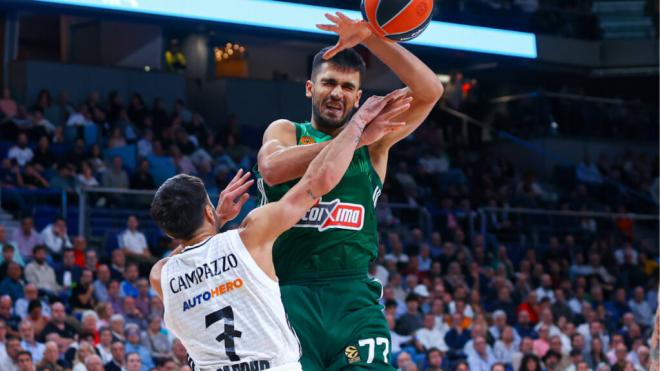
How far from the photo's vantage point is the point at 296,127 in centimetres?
651

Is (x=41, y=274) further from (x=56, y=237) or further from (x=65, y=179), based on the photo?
(x=65, y=179)

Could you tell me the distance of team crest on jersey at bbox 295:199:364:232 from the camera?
6176 millimetres

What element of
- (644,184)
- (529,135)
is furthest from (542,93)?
(644,184)

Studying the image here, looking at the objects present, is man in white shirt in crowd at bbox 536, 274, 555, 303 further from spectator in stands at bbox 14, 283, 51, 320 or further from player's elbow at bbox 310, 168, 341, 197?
player's elbow at bbox 310, 168, 341, 197

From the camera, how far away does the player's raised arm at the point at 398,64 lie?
608cm

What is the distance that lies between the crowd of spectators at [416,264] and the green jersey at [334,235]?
7.50 metres

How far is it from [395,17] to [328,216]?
1185 millimetres

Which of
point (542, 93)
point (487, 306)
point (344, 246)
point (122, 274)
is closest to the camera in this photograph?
point (344, 246)

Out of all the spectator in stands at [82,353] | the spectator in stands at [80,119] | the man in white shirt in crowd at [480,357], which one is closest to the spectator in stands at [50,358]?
the spectator in stands at [82,353]

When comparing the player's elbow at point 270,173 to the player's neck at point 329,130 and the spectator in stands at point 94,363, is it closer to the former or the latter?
the player's neck at point 329,130

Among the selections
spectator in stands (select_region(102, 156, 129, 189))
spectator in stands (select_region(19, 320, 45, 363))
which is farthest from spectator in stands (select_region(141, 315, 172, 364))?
spectator in stands (select_region(102, 156, 129, 189))

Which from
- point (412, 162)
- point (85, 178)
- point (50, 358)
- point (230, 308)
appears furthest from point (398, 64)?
point (412, 162)

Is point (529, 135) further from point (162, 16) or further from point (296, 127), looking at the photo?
point (296, 127)

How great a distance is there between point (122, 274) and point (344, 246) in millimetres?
10825
